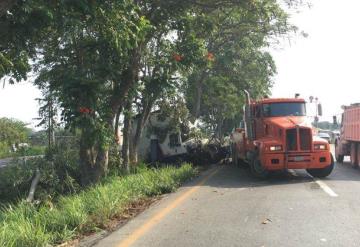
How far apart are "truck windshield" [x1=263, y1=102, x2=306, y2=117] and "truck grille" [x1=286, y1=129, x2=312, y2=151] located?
1.67 metres

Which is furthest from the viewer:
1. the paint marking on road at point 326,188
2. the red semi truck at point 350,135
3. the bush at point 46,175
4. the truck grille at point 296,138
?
the red semi truck at point 350,135

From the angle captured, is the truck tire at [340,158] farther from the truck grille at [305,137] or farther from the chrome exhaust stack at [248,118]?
the truck grille at [305,137]

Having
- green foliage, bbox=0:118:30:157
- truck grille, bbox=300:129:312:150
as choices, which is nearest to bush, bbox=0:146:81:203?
truck grille, bbox=300:129:312:150

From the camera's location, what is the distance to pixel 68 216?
8.95 m

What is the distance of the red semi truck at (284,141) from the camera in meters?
16.5

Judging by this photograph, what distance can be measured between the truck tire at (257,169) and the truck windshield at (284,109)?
66.7 inches

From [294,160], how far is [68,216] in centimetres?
908

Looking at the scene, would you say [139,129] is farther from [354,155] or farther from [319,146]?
[354,155]

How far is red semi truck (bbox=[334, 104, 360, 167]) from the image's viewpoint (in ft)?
70.2

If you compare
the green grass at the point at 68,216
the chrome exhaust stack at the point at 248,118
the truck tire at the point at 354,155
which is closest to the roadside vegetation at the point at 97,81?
the green grass at the point at 68,216

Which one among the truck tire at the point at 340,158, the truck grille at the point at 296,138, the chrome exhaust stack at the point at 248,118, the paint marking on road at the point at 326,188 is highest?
the chrome exhaust stack at the point at 248,118

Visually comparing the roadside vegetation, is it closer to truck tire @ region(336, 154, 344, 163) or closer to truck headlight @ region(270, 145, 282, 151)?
truck headlight @ region(270, 145, 282, 151)

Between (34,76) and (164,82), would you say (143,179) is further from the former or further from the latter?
(34,76)

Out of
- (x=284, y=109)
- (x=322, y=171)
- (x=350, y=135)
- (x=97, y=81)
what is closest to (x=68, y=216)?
(x=97, y=81)
